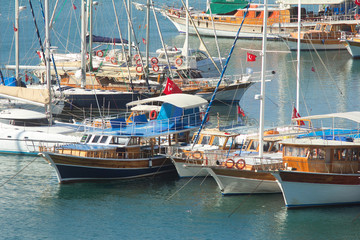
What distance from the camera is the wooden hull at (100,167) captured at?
132 feet

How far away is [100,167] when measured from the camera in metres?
40.7

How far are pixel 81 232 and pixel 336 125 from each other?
91.7 ft

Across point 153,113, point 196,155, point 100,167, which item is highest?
point 153,113

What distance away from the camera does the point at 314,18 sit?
107250 millimetres

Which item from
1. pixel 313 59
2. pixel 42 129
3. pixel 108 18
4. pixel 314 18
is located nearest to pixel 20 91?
pixel 42 129

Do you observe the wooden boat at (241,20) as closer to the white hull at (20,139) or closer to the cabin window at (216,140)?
the cabin window at (216,140)

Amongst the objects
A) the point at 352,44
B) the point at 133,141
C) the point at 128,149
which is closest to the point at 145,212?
the point at 128,149

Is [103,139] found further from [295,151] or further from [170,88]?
[295,151]

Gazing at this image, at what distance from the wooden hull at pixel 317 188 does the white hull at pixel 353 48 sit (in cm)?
6119

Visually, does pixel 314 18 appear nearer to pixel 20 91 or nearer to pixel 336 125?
pixel 336 125

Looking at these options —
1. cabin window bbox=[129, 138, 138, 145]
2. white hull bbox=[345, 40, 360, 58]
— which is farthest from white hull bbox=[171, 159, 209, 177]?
white hull bbox=[345, 40, 360, 58]

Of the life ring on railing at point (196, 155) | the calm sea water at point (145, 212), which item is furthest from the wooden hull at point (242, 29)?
the calm sea water at point (145, 212)

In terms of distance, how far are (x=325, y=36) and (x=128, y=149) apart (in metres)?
65.8

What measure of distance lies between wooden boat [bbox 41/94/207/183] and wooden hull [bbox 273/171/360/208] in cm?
876
